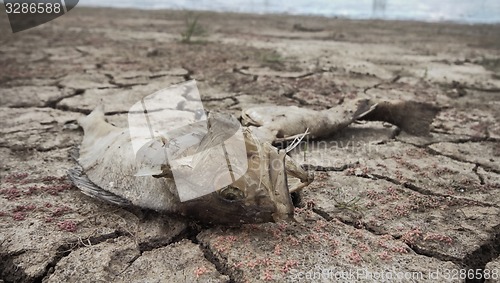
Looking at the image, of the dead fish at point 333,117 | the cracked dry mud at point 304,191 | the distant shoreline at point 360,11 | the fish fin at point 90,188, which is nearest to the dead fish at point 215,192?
the fish fin at point 90,188

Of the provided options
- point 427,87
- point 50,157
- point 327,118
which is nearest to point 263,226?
point 327,118

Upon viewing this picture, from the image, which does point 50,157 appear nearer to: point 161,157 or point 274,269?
point 161,157

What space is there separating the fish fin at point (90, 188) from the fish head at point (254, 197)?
1.11 ft

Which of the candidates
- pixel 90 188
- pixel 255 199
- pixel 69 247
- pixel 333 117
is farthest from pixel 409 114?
pixel 69 247

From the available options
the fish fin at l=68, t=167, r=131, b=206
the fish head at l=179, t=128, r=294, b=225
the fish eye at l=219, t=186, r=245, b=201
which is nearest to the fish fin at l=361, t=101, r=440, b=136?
the fish head at l=179, t=128, r=294, b=225

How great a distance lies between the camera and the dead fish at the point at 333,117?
255 cm

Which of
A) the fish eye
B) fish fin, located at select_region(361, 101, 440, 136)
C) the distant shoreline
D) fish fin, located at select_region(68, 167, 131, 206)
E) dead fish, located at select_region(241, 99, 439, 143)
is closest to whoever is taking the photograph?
the fish eye

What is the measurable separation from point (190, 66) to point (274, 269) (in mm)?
3573

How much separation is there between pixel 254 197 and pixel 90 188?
0.82m

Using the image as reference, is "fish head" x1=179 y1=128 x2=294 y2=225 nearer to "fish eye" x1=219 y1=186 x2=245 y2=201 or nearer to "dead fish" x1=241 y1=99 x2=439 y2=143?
"fish eye" x1=219 y1=186 x2=245 y2=201

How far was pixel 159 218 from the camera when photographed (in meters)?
1.88

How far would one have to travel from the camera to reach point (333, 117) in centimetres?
281

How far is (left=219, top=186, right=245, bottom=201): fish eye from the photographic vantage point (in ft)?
5.11

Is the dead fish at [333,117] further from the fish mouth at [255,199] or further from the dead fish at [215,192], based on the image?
the fish mouth at [255,199]
